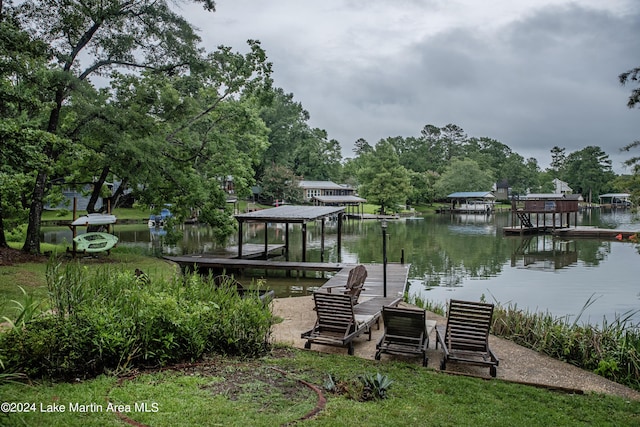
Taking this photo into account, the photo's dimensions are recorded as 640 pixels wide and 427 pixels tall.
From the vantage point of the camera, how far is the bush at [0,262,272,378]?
5645mm

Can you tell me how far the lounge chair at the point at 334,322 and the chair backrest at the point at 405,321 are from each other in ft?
2.66

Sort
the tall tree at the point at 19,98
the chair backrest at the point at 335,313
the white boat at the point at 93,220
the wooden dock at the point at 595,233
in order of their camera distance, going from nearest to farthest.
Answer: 1. the chair backrest at the point at 335,313
2. the tall tree at the point at 19,98
3. the white boat at the point at 93,220
4. the wooden dock at the point at 595,233

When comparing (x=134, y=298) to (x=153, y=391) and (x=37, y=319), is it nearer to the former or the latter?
(x=37, y=319)

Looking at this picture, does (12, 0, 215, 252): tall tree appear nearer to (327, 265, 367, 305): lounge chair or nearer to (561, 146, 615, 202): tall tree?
(327, 265, 367, 305): lounge chair

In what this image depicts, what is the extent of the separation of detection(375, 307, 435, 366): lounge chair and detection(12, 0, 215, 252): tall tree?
1408 centimetres

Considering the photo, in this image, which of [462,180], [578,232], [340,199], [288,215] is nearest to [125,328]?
[288,215]

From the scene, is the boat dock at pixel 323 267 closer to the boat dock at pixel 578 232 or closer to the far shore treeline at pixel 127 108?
the far shore treeline at pixel 127 108

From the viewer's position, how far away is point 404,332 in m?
8.05

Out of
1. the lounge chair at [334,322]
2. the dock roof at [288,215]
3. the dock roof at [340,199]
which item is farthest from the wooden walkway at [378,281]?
the dock roof at [340,199]

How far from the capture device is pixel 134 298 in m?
6.71

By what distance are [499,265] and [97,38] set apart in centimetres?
2095

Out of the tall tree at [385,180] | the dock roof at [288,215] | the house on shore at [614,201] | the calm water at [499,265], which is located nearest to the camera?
the calm water at [499,265]

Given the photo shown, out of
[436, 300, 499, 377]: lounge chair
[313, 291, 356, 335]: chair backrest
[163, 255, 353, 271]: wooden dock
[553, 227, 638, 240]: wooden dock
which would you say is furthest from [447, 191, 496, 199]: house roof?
[436, 300, 499, 377]: lounge chair

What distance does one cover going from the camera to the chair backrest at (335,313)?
878 centimetres
